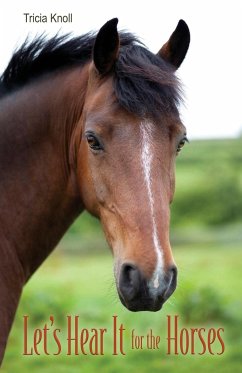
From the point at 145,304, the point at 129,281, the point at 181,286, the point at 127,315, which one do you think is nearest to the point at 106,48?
the point at 129,281

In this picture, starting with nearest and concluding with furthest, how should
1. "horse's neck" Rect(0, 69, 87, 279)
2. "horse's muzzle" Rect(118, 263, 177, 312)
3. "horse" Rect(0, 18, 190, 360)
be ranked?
"horse's muzzle" Rect(118, 263, 177, 312), "horse" Rect(0, 18, 190, 360), "horse's neck" Rect(0, 69, 87, 279)

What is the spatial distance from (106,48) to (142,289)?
1370 mm

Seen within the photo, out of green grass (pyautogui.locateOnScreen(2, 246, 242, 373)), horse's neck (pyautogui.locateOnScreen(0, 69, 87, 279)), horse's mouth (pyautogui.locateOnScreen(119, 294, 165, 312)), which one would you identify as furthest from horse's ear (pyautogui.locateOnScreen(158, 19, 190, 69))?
green grass (pyautogui.locateOnScreen(2, 246, 242, 373))

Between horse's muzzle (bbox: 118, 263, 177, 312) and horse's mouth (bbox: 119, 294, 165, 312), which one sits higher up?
horse's muzzle (bbox: 118, 263, 177, 312)

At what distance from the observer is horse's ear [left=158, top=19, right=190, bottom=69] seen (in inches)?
145

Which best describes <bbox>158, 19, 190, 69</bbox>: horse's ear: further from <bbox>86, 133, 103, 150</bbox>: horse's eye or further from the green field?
the green field

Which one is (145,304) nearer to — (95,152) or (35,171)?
(95,152)

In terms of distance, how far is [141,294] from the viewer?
2.85 m

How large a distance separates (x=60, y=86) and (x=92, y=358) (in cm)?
582

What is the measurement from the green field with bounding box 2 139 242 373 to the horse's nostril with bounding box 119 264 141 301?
254cm

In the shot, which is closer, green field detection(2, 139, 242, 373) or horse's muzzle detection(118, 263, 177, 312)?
horse's muzzle detection(118, 263, 177, 312)

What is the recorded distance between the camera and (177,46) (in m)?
3.72

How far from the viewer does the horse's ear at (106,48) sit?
335cm

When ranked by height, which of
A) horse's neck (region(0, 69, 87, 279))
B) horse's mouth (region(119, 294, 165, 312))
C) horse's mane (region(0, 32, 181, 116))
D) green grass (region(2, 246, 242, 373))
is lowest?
green grass (region(2, 246, 242, 373))
